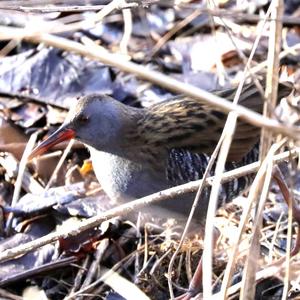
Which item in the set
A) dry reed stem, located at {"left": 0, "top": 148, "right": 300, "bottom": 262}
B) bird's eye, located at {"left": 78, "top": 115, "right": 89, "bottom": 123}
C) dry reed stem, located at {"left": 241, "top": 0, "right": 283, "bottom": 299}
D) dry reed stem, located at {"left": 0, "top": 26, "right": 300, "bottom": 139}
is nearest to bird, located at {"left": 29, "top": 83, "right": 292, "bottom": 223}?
bird's eye, located at {"left": 78, "top": 115, "right": 89, "bottom": 123}

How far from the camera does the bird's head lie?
3848mm

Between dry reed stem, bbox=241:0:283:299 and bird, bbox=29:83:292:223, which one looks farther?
bird, bbox=29:83:292:223

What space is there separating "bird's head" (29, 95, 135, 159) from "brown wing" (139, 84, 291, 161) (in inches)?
5.1

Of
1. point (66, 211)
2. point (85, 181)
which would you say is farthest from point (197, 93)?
point (85, 181)

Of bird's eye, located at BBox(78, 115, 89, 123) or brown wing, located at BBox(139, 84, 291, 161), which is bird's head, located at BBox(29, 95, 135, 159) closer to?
bird's eye, located at BBox(78, 115, 89, 123)

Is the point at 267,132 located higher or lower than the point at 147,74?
lower

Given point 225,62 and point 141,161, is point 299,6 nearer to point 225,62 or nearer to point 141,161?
point 225,62

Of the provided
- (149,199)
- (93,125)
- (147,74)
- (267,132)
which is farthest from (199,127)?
(147,74)

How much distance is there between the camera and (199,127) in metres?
3.83

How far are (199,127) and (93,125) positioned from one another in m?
0.49

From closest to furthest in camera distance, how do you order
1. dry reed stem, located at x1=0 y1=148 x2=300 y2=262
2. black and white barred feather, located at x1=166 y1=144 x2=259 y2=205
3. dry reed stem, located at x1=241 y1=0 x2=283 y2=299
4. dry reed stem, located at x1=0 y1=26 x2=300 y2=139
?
1. dry reed stem, located at x1=0 y1=26 x2=300 y2=139
2. dry reed stem, located at x1=241 y1=0 x2=283 y2=299
3. dry reed stem, located at x1=0 y1=148 x2=300 y2=262
4. black and white barred feather, located at x1=166 y1=144 x2=259 y2=205

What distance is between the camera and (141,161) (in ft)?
12.6

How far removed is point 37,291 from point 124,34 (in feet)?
6.97

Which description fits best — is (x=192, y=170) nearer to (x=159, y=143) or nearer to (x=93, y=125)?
(x=159, y=143)
